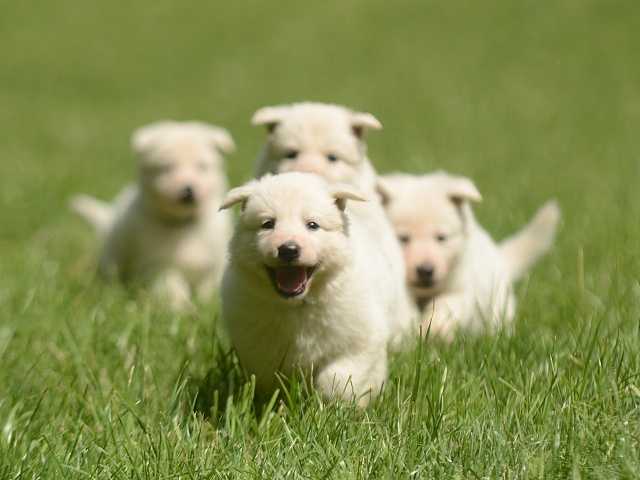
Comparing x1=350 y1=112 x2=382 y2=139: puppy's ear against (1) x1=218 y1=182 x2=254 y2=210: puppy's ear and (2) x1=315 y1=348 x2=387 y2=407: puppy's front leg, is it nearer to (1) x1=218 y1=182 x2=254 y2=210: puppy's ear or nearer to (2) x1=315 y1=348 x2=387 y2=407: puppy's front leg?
(1) x1=218 y1=182 x2=254 y2=210: puppy's ear

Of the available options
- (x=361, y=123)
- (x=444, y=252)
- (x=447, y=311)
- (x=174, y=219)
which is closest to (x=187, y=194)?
(x=174, y=219)

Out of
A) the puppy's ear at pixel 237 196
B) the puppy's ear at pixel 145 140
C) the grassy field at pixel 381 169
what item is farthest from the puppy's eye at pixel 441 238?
the puppy's ear at pixel 145 140

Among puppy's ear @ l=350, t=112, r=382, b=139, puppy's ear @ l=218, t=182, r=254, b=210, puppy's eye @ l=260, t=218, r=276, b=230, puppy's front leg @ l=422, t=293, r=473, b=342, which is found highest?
puppy's ear @ l=350, t=112, r=382, b=139

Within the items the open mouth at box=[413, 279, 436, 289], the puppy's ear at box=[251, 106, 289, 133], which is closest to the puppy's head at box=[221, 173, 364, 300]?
the puppy's ear at box=[251, 106, 289, 133]

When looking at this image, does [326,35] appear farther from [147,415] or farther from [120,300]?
[147,415]

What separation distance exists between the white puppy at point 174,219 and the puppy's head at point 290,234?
2.73 m

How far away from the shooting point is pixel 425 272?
5289 millimetres

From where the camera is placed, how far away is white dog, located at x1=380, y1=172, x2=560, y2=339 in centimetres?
533

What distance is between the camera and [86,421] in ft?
12.8

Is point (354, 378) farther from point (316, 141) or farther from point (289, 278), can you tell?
point (316, 141)

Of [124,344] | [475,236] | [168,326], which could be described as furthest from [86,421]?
[475,236]

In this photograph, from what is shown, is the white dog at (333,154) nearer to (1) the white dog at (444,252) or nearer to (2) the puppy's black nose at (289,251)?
(1) the white dog at (444,252)

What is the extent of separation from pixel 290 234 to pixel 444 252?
6.09 feet

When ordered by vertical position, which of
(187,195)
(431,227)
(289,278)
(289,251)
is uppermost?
(289,251)
